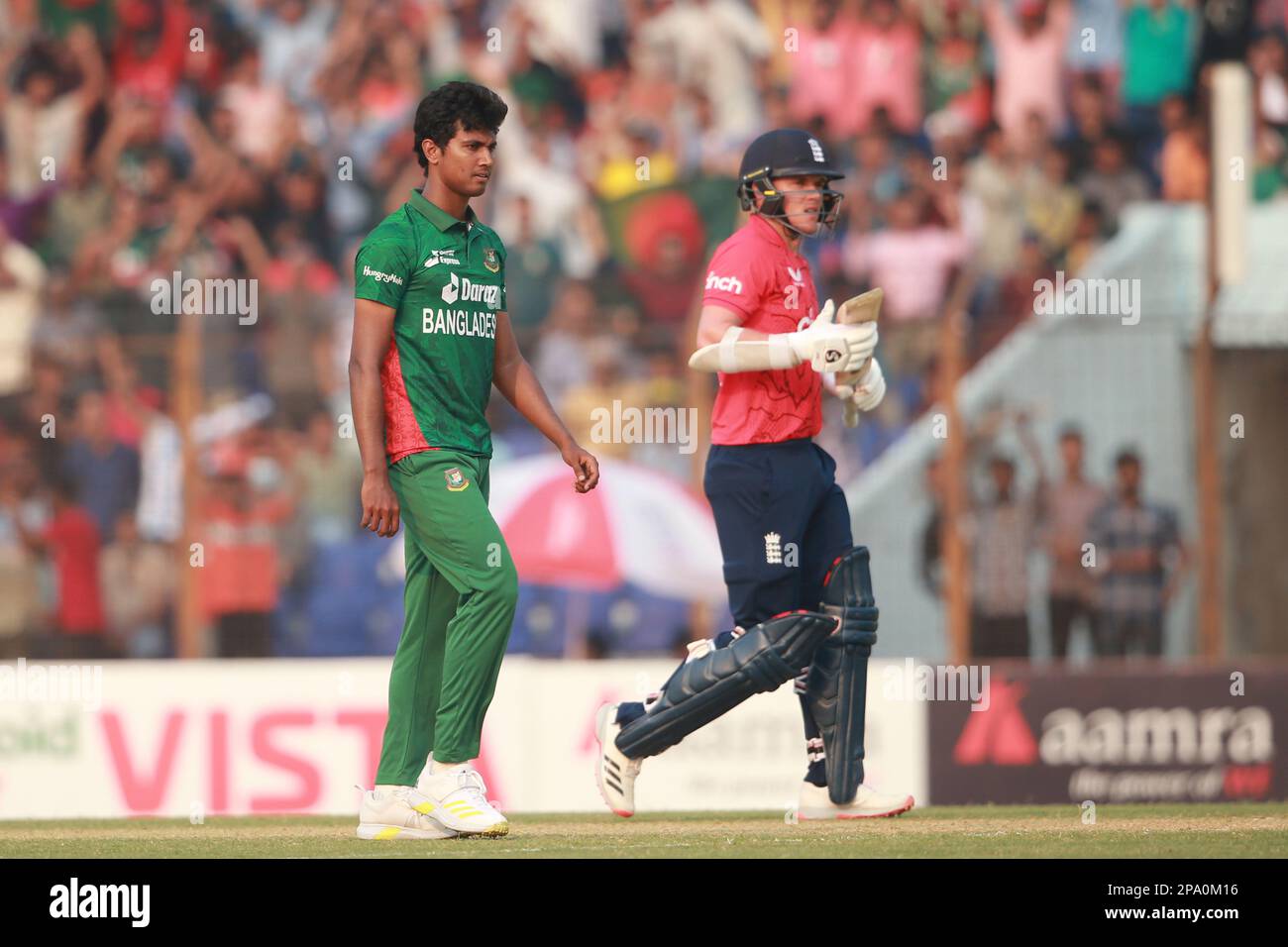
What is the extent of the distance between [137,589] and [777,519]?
23.4 ft

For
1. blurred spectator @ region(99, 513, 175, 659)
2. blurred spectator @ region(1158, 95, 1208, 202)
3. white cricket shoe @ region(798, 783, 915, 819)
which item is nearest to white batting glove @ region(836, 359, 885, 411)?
white cricket shoe @ region(798, 783, 915, 819)

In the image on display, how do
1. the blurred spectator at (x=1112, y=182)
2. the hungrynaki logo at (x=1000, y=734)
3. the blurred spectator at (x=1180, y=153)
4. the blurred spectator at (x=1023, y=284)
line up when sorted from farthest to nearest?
the blurred spectator at (x=1180, y=153) → the blurred spectator at (x=1112, y=182) → the blurred spectator at (x=1023, y=284) → the hungrynaki logo at (x=1000, y=734)

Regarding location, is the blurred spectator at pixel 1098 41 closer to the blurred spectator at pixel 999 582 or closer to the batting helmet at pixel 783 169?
the blurred spectator at pixel 999 582

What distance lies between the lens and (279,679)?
13555 millimetres

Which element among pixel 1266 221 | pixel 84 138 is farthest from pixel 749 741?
pixel 84 138

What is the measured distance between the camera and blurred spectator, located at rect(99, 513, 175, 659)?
1426cm

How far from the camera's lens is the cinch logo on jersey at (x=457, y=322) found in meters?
7.65

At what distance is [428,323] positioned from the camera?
7.65m

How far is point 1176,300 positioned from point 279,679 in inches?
241

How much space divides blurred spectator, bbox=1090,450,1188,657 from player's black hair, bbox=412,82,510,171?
7.35 meters

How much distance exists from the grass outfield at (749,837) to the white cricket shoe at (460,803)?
56 mm

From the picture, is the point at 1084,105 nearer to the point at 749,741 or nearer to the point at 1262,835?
the point at 749,741

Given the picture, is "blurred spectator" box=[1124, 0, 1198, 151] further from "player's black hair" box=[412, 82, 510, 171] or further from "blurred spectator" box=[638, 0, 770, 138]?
"player's black hair" box=[412, 82, 510, 171]
